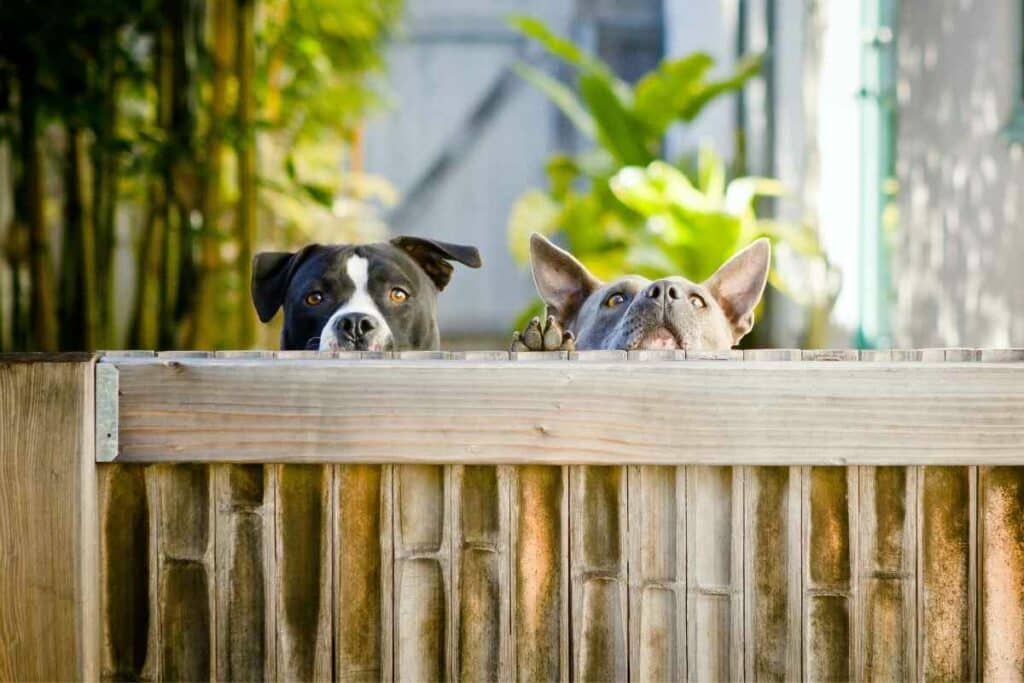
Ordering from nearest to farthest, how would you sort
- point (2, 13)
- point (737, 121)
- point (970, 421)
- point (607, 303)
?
point (970, 421), point (607, 303), point (2, 13), point (737, 121)

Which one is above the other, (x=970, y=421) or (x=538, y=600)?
(x=970, y=421)

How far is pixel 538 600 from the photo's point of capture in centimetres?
192

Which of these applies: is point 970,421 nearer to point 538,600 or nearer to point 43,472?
point 538,600

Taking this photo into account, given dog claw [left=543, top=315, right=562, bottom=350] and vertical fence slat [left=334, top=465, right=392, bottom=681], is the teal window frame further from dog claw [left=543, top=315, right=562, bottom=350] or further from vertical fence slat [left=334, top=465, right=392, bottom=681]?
vertical fence slat [left=334, top=465, right=392, bottom=681]

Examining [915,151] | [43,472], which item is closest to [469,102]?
[915,151]

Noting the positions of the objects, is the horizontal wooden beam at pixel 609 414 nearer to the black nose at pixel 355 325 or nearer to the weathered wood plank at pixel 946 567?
the weathered wood plank at pixel 946 567

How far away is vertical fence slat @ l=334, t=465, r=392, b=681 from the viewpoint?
192cm

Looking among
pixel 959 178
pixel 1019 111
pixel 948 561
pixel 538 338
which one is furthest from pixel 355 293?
pixel 959 178

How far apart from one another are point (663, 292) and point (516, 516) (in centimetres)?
121

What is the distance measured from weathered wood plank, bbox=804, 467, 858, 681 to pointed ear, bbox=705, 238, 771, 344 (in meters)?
1.53

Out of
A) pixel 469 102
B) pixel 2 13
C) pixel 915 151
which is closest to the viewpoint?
pixel 2 13

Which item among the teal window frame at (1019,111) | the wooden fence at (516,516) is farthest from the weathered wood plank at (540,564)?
the teal window frame at (1019,111)

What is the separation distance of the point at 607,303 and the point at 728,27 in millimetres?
6873

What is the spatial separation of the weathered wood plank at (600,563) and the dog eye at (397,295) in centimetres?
163
